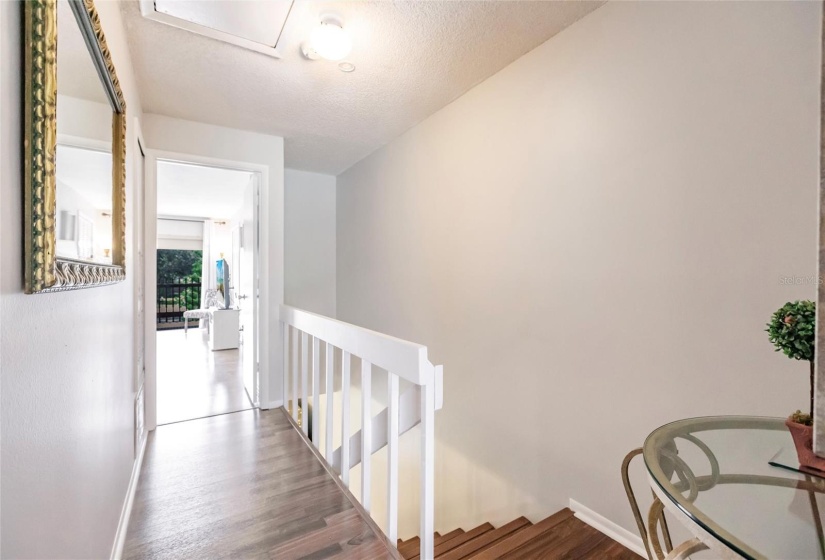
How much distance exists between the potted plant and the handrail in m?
0.91

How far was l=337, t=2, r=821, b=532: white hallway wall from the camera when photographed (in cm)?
122

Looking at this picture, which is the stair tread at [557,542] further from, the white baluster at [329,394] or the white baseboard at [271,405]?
the white baseboard at [271,405]

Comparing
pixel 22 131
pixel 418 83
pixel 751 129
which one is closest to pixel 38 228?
pixel 22 131

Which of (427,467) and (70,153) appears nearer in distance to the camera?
(70,153)

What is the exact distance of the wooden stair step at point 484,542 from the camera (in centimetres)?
171

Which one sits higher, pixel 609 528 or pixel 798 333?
pixel 798 333

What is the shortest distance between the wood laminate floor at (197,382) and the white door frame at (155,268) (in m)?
0.29

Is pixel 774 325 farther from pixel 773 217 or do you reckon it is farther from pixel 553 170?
pixel 553 170

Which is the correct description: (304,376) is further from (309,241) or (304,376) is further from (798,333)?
(798,333)

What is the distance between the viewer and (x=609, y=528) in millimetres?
1615

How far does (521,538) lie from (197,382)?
3692 millimetres

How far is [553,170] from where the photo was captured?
189cm

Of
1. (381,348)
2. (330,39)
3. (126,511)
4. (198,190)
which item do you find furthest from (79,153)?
(198,190)

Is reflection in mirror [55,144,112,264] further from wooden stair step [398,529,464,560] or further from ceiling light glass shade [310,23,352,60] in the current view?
wooden stair step [398,529,464,560]
